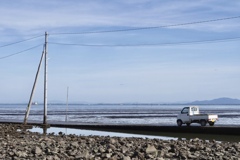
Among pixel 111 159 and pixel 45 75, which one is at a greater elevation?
pixel 45 75

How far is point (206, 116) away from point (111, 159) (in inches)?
1177

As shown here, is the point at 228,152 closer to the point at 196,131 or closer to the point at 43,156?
the point at 43,156

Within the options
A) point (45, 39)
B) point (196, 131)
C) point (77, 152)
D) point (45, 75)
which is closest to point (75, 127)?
point (45, 75)

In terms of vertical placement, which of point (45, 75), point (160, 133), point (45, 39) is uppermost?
point (45, 39)

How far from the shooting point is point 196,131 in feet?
129

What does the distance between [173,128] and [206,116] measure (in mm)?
5788

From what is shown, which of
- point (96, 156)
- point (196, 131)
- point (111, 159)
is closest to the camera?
point (111, 159)

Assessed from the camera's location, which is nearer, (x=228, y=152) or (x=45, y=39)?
(x=228, y=152)

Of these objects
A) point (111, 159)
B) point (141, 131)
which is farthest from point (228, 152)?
point (141, 131)

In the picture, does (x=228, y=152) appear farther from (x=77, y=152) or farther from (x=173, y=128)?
(x=173, y=128)

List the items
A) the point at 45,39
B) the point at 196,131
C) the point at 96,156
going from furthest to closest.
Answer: the point at 45,39 < the point at 196,131 < the point at 96,156

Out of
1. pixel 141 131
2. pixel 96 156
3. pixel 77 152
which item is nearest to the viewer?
pixel 96 156

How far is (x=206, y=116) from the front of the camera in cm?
4488

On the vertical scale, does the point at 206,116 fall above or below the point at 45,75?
below
